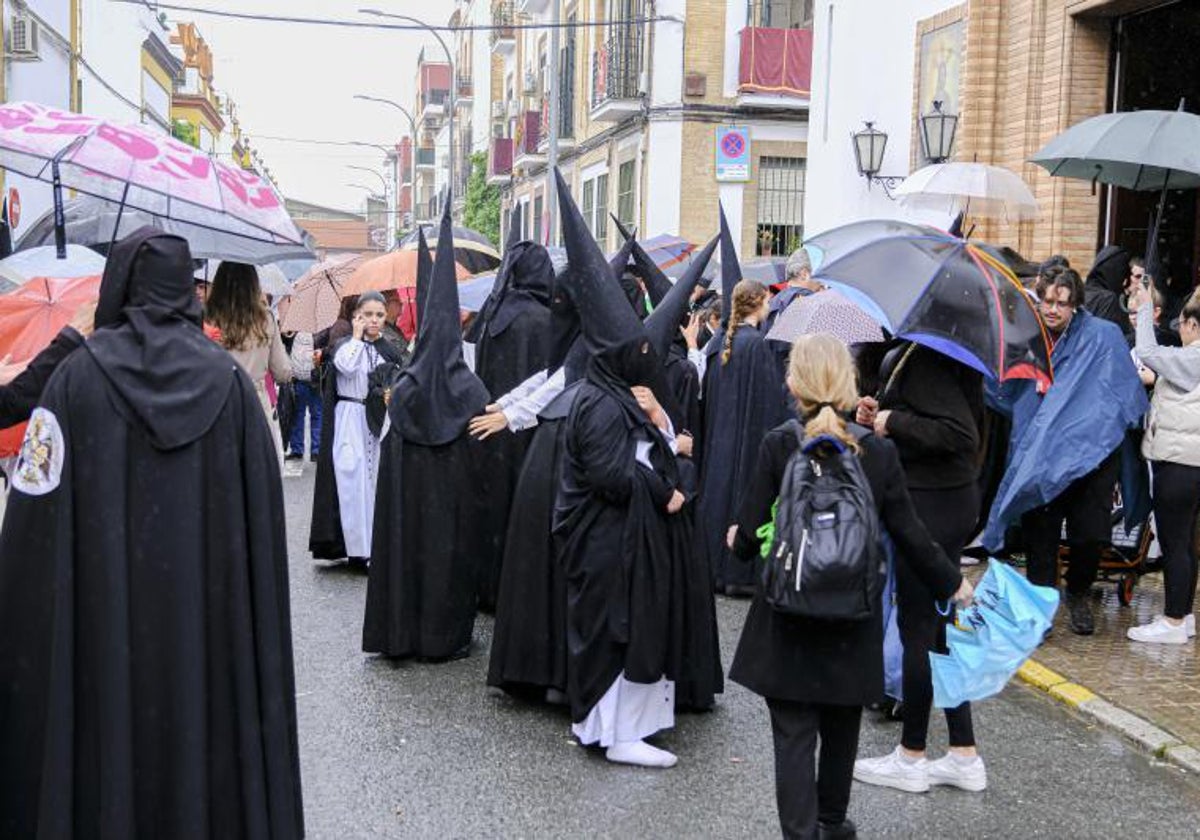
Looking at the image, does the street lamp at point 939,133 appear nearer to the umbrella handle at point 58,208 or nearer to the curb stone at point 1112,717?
the curb stone at point 1112,717

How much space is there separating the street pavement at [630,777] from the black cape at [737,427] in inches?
91.7

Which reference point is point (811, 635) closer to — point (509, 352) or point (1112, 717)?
point (1112, 717)

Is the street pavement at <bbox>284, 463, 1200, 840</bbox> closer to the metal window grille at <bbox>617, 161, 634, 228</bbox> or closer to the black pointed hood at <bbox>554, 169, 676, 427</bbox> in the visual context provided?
the black pointed hood at <bbox>554, 169, 676, 427</bbox>

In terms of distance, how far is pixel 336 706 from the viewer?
22.0 feet

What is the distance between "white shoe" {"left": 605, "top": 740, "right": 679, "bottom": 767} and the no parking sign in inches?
889

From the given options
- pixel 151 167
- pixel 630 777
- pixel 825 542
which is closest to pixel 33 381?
pixel 151 167

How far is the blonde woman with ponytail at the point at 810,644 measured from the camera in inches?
177

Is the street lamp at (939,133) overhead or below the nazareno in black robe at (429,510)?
overhead

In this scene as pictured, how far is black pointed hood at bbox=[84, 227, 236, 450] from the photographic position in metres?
3.88

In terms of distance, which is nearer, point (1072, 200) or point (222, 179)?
point (222, 179)

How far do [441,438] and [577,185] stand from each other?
3042 centimetres

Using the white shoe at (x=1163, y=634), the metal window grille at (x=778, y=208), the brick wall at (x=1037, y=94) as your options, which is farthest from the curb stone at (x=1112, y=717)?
the metal window grille at (x=778, y=208)

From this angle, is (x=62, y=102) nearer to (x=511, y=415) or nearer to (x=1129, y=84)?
(x=1129, y=84)

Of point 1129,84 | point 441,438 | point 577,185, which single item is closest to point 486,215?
point 577,185
